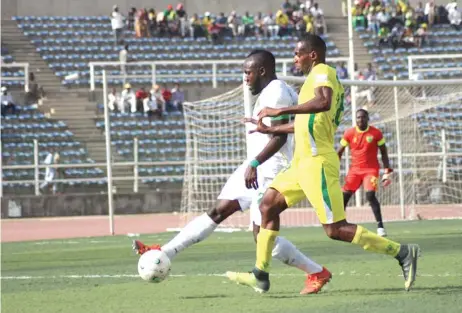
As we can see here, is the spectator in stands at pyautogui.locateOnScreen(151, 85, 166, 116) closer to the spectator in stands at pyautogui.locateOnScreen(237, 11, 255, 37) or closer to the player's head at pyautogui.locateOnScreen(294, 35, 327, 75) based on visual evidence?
the spectator in stands at pyautogui.locateOnScreen(237, 11, 255, 37)

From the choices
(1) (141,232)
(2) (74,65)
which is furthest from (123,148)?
(1) (141,232)

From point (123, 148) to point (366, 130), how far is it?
19625 millimetres

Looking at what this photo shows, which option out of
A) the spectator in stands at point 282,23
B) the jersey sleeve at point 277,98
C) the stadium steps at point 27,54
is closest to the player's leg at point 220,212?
the jersey sleeve at point 277,98

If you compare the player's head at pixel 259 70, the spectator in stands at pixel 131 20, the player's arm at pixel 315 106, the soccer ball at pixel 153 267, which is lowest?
the soccer ball at pixel 153 267

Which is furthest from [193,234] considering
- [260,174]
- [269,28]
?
[269,28]

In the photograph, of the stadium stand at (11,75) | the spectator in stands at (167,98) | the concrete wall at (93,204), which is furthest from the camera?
the stadium stand at (11,75)

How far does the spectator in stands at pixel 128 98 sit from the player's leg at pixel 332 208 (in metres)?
30.0

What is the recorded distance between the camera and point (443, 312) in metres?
8.28

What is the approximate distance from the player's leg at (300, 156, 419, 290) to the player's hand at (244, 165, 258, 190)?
514mm

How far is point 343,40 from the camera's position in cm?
4822

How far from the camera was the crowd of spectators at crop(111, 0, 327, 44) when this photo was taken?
4644 centimetres

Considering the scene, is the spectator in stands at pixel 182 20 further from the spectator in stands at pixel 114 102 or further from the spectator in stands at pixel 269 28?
the spectator in stands at pixel 114 102

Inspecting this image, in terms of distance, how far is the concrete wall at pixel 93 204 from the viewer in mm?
33156

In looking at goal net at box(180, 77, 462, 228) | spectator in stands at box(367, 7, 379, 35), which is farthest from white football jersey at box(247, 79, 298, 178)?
spectator in stands at box(367, 7, 379, 35)
